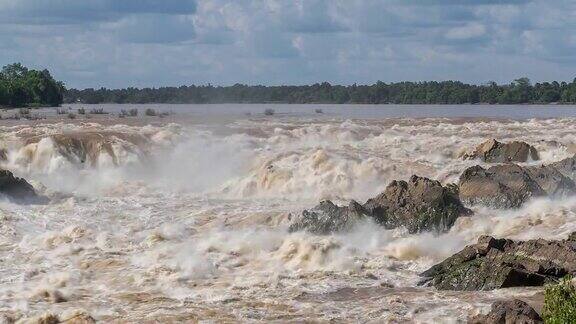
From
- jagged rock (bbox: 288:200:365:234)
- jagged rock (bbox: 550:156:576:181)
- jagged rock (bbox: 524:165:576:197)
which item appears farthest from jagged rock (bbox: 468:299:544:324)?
jagged rock (bbox: 550:156:576:181)

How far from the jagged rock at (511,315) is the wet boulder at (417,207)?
300 inches

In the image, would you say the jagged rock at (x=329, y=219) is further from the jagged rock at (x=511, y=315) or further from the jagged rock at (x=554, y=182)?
the jagged rock at (x=511, y=315)

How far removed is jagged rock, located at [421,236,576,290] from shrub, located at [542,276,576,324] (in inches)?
159

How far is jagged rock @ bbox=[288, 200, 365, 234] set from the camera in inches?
772

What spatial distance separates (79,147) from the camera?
33.2 meters

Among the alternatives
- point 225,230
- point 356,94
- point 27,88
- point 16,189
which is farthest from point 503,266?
point 356,94

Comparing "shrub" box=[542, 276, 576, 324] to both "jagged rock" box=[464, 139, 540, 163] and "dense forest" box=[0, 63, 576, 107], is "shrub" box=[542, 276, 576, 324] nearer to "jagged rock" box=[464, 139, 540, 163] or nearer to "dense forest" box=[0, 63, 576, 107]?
"jagged rock" box=[464, 139, 540, 163]

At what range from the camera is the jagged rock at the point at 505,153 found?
1195 inches

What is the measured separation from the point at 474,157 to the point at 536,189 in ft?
30.6

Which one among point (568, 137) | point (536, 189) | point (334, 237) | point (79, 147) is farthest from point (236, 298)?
point (568, 137)

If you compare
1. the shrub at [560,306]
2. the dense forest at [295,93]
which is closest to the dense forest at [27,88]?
the dense forest at [295,93]

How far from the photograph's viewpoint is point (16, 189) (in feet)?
85.6

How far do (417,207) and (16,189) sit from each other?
1230 cm

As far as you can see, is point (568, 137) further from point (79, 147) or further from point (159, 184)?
point (79, 147)
